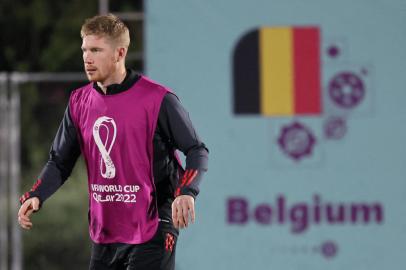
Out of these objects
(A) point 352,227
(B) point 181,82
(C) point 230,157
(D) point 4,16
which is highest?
(D) point 4,16

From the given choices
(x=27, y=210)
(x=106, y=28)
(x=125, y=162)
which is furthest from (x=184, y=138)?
(x=27, y=210)

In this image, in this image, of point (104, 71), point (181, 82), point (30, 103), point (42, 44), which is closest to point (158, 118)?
point (104, 71)

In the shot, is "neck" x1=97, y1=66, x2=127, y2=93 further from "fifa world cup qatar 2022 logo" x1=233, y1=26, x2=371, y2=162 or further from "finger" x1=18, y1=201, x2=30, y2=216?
"fifa world cup qatar 2022 logo" x1=233, y1=26, x2=371, y2=162

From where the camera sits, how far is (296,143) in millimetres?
6637

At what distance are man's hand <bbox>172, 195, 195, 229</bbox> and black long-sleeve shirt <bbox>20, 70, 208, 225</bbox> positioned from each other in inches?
2.5

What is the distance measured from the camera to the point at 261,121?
262 inches

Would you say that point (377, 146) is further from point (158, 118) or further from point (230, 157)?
point (158, 118)

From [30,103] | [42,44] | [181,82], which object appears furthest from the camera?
[42,44]

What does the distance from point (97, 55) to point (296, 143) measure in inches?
102

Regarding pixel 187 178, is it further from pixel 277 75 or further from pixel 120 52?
pixel 277 75

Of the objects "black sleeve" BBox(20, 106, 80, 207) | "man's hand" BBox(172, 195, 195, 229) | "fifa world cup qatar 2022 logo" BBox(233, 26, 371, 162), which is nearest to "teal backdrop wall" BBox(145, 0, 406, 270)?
"fifa world cup qatar 2022 logo" BBox(233, 26, 371, 162)

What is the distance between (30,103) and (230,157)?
3.39 meters

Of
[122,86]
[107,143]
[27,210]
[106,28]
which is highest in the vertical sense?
[106,28]

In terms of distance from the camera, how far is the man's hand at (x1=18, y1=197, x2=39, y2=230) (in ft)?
14.0
